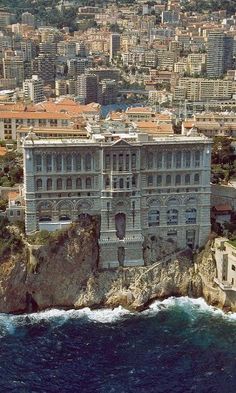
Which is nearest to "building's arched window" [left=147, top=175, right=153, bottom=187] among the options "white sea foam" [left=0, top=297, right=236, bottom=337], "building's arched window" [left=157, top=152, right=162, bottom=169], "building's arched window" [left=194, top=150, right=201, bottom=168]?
"building's arched window" [left=157, top=152, right=162, bottom=169]

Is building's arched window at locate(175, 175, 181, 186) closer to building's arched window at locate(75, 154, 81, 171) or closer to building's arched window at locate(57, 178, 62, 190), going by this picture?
building's arched window at locate(75, 154, 81, 171)

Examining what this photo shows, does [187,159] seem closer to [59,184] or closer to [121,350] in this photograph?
[59,184]

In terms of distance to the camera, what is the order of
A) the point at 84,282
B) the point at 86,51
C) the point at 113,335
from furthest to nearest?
the point at 86,51 < the point at 84,282 < the point at 113,335

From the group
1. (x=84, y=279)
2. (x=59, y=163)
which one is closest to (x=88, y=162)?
(x=59, y=163)

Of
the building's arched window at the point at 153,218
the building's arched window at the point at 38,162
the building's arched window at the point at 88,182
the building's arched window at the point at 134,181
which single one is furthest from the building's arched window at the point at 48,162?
the building's arched window at the point at 153,218

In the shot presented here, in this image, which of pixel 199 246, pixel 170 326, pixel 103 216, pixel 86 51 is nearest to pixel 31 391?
pixel 170 326

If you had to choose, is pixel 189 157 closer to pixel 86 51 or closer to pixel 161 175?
pixel 161 175
